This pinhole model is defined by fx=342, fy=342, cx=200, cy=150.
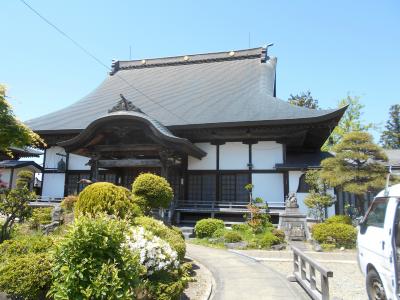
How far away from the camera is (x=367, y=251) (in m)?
6.24

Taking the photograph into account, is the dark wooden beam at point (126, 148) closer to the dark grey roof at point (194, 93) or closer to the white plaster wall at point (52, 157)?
the dark grey roof at point (194, 93)

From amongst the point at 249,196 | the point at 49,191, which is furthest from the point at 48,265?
the point at 49,191

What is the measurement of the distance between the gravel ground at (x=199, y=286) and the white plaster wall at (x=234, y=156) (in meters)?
11.1

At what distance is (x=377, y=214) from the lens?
6195 millimetres

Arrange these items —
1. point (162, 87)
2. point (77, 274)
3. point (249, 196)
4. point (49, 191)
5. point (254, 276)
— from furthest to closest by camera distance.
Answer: point (162, 87) < point (49, 191) < point (249, 196) < point (254, 276) < point (77, 274)

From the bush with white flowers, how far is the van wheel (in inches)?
140

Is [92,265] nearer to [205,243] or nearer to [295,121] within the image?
[205,243]

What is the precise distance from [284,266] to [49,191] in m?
18.1

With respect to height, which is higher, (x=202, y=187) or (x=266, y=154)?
(x=266, y=154)

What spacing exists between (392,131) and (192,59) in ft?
169

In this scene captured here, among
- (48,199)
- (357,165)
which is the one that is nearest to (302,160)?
(357,165)

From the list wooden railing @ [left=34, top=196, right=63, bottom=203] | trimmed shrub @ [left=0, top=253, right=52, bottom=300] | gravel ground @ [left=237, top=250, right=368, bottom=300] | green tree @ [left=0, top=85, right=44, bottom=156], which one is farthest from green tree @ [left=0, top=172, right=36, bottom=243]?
wooden railing @ [left=34, top=196, right=63, bottom=203]

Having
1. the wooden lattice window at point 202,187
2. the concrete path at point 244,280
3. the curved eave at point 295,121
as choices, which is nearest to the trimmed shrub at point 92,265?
the concrete path at point 244,280

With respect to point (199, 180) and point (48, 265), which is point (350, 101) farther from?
point (48, 265)
